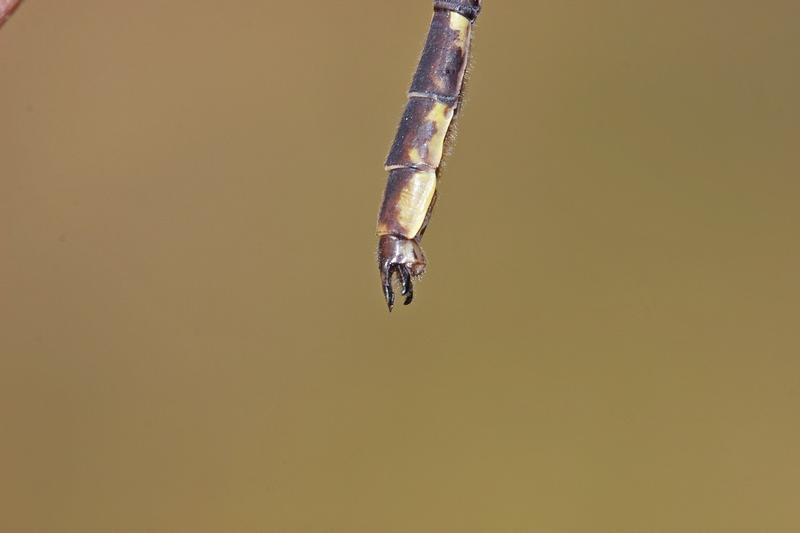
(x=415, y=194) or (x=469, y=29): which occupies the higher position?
(x=469, y=29)

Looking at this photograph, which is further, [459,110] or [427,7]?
[427,7]

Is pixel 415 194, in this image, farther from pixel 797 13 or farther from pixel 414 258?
pixel 797 13

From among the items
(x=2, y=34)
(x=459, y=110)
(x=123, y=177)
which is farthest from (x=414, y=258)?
(x=2, y=34)

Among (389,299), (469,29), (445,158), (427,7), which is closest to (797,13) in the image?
(427,7)

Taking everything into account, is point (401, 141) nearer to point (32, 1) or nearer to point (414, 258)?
Result: point (414, 258)

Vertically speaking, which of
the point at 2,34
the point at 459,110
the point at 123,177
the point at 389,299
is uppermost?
the point at 2,34

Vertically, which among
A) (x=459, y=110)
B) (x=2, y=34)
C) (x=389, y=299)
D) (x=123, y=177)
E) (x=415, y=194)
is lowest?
(x=389, y=299)
